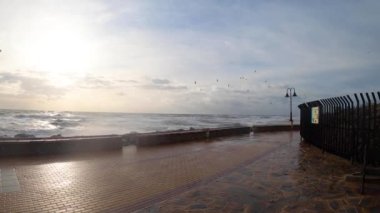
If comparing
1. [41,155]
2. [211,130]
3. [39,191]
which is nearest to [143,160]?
[41,155]

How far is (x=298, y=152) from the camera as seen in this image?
14.0 m

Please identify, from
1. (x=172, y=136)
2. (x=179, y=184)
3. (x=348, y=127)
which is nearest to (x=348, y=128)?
(x=348, y=127)

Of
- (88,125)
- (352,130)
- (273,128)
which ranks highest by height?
(352,130)

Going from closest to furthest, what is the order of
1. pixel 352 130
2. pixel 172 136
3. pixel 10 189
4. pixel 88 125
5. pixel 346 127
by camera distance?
pixel 10 189 → pixel 352 130 → pixel 346 127 → pixel 172 136 → pixel 88 125

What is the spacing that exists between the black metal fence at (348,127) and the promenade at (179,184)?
60cm

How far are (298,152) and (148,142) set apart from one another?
253 inches

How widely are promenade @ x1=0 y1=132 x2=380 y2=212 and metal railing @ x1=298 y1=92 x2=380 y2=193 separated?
Answer: 592 mm

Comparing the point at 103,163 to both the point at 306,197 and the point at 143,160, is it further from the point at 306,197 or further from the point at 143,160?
the point at 306,197

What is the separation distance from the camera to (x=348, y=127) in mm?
10812

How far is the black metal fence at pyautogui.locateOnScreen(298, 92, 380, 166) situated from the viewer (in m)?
9.27

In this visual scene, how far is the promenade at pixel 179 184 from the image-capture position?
20.8 ft

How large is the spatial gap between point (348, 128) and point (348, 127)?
0.04 meters

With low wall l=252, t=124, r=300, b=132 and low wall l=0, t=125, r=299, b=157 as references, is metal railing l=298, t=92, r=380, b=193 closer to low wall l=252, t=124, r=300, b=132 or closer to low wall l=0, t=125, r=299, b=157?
low wall l=0, t=125, r=299, b=157

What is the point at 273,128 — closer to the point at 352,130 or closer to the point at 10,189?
the point at 352,130
